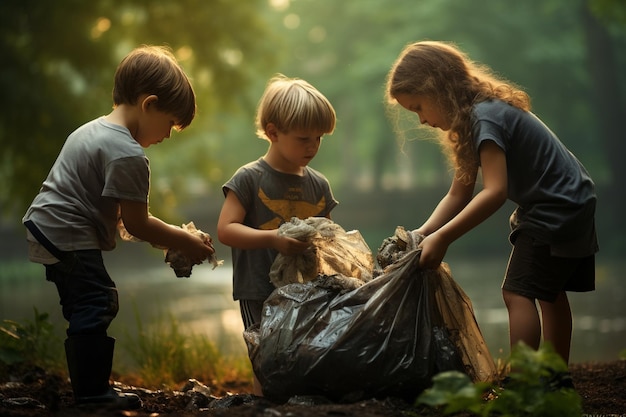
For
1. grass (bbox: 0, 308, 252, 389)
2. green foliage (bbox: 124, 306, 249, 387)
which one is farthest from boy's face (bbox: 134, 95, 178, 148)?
green foliage (bbox: 124, 306, 249, 387)

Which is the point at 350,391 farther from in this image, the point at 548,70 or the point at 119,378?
the point at 548,70

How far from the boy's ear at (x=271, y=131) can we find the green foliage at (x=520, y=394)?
5.08ft

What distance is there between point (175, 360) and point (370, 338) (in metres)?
1.91

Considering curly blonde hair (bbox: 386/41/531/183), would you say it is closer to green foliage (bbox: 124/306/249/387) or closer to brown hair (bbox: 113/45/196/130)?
brown hair (bbox: 113/45/196/130)

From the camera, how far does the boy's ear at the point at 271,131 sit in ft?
11.6

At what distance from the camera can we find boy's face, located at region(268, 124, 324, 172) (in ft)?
11.4

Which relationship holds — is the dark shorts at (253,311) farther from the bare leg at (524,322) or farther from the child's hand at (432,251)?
the bare leg at (524,322)

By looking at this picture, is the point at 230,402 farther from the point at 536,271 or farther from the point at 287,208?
the point at 536,271

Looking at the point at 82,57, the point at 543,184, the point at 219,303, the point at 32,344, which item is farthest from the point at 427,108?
the point at 82,57

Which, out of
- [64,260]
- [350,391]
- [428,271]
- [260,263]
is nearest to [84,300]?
[64,260]

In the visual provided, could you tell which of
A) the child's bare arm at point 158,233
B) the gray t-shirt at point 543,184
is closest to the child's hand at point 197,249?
the child's bare arm at point 158,233

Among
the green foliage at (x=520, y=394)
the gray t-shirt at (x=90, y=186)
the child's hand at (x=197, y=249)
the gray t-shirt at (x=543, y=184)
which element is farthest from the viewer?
the child's hand at (x=197, y=249)

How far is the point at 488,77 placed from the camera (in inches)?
132

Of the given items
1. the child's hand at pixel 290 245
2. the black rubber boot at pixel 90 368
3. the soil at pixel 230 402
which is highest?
the child's hand at pixel 290 245
